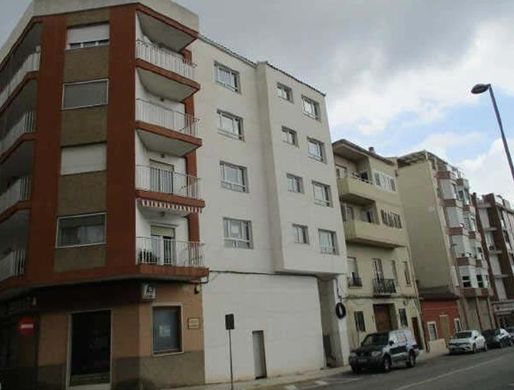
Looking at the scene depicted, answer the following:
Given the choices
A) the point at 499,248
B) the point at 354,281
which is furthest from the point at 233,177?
the point at 499,248

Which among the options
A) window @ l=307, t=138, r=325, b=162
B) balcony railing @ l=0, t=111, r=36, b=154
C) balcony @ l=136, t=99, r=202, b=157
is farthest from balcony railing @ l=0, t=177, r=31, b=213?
window @ l=307, t=138, r=325, b=162

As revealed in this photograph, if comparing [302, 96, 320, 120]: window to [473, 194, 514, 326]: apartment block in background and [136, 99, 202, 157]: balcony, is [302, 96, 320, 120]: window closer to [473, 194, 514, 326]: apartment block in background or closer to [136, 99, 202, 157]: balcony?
[136, 99, 202, 157]: balcony

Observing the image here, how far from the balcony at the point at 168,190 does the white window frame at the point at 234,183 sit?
6.65 ft

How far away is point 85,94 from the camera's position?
20719mm

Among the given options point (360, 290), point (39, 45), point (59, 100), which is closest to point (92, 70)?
point (59, 100)

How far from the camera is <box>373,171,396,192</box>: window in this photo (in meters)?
38.0

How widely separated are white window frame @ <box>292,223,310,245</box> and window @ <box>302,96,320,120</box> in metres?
7.77

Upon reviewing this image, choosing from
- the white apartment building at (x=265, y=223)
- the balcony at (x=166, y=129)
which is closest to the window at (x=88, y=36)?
the balcony at (x=166, y=129)

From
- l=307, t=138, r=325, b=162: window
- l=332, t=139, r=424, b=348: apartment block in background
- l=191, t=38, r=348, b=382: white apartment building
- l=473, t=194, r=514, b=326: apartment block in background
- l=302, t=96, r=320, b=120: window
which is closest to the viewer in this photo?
l=191, t=38, r=348, b=382: white apartment building

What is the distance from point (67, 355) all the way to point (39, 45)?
13.5 metres

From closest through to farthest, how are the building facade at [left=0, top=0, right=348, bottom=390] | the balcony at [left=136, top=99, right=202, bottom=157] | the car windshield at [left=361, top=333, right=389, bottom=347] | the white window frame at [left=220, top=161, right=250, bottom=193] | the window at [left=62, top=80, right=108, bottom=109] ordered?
1. the building facade at [left=0, top=0, right=348, bottom=390]
2. the balcony at [left=136, top=99, right=202, bottom=157]
3. the window at [left=62, top=80, right=108, bottom=109]
4. the car windshield at [left=361, top=333, right=389, bottom=347]
5. the white window frame at [left=220, top=161, right=250, bottom=193]

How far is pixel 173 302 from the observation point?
20.1 metres

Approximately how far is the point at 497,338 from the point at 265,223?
920 inches

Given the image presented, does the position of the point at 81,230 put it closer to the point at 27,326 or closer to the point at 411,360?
the point at 27,326
